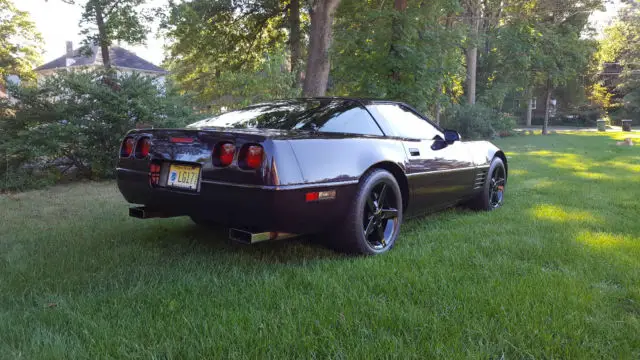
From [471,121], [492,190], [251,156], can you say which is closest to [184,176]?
[251,156]

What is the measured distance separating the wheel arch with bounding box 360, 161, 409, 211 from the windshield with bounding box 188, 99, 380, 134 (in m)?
0.32

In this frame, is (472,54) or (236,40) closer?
(236,40)

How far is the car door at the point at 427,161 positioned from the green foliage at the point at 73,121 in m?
5.60

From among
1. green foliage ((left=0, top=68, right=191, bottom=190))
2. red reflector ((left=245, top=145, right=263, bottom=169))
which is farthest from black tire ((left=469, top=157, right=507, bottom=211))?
green foliage ((left=0, top=68, right=191, bottom=190))

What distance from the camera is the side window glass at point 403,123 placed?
4012 mm

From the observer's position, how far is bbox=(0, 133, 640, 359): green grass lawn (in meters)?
1.98

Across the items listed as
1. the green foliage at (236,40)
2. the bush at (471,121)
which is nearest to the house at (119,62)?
the green foliage at (236,40)

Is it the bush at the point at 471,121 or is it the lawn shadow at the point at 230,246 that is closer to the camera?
the lawn shadow at the point at 230,246

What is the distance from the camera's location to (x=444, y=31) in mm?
9555

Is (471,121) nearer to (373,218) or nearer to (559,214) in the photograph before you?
(559,214)

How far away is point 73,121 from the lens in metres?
7.92

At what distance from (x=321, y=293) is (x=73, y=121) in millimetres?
7030

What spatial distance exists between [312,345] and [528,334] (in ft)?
3.19

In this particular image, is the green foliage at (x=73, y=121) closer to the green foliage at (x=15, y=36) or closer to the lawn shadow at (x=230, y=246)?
the lawn shadow at (x=230, y=246)
